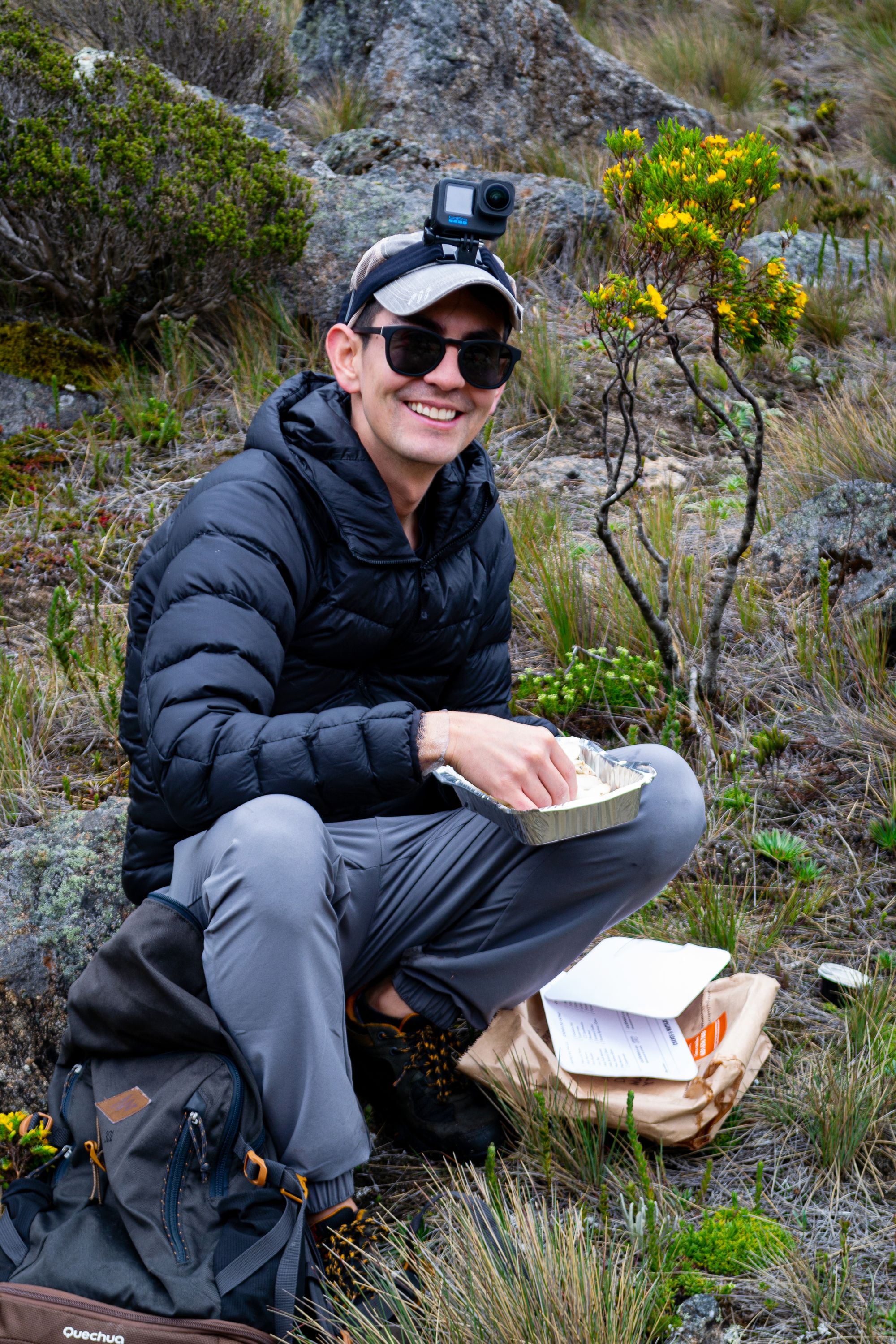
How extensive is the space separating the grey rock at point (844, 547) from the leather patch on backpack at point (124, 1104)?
277cm

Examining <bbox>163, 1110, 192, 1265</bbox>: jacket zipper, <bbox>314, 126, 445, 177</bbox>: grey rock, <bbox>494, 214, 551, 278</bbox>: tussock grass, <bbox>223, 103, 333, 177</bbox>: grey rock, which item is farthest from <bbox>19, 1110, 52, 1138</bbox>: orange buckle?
<bbox>314, 126, 445, 177</bbox>: grey rock

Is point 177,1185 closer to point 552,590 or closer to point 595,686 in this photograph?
point 595,686

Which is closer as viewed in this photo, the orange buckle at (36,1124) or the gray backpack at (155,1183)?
the gray backpack at (155,1183)

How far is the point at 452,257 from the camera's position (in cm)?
236

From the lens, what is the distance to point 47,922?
8.44 feet

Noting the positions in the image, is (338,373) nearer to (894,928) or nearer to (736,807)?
(736,807)

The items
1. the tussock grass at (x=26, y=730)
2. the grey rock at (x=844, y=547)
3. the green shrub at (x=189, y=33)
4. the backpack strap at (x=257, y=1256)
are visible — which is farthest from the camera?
the green shrub at (x=189, y=33)

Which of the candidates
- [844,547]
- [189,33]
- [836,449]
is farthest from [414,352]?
[189,33]

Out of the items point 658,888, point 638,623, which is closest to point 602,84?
point 638,623

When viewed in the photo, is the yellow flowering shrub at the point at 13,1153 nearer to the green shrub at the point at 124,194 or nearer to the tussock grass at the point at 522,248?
the green shrub at the point at 124,194

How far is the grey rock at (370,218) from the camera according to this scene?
5859 millimetres

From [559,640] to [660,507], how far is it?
803 mm

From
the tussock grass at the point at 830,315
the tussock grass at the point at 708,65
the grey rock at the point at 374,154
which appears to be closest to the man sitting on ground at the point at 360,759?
the tussock grass at the point at 830,315

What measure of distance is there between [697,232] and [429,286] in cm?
92
